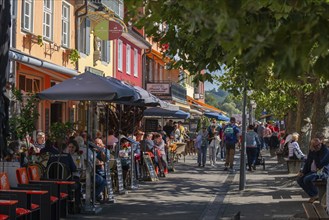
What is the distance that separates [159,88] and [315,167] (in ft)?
83.1

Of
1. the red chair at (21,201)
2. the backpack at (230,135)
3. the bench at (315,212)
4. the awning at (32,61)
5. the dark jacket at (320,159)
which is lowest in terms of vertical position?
the bench at (315,212)

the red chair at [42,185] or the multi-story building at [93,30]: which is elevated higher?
the multi-story building at [93,30]

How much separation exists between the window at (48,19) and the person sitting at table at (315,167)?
11857 millimetres

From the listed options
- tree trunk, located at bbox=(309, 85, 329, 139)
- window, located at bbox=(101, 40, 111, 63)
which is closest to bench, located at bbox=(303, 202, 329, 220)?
tree trunk, located at bbox=(309, 85, 329, 139)

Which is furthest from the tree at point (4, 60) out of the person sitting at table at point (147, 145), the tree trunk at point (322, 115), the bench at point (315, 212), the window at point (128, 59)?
the window at point (128, 59)

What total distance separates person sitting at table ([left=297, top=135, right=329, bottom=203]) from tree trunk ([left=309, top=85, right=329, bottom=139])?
5497 mm

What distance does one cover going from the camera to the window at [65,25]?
25.5 m

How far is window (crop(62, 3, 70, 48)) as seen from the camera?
25453 mm

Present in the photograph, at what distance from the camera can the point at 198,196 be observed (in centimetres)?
1650

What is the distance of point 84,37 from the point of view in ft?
90.6

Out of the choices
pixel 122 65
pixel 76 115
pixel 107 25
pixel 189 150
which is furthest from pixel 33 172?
pixel 189 150

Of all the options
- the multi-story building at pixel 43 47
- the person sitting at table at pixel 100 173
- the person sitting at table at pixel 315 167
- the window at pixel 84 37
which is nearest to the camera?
the person sitting at table at pixel 315 167

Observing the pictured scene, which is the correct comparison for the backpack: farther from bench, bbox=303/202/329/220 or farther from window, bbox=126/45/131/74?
bench, bbox=303/202/329/220

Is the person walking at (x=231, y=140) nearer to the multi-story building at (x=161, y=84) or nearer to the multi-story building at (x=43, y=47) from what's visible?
the multi-story building at (x=43, y=47)
